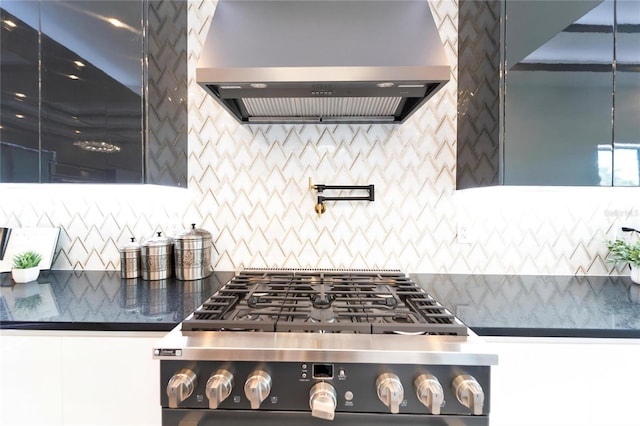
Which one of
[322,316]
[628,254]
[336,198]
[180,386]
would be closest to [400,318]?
[322,316]

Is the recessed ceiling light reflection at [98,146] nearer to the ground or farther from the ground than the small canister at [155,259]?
farther from the ground

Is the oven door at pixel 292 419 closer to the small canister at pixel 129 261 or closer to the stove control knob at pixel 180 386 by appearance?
the stove control knob at pixel 180 386

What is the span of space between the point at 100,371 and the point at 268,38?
1290 millimetres

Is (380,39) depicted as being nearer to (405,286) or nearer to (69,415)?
(405,286)

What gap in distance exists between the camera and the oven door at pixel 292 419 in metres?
0.87

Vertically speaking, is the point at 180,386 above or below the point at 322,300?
below

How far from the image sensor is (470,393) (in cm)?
82

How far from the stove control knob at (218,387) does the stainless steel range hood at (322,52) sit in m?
0.92

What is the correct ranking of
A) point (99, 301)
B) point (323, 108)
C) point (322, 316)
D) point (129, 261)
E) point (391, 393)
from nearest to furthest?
point (391, 393) → point (322, 316) → point (99, 301) → point (323, 108) → point (129, 261)

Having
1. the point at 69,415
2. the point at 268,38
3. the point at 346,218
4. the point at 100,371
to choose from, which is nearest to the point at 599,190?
the point at 346,218

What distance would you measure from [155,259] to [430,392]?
1.32 m

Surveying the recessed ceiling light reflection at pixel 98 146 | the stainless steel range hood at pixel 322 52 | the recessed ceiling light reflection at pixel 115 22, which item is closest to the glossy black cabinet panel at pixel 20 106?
the recessed ceiling light reflection at pixel 98 146

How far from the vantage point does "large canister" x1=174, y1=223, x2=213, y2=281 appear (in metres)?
1.57

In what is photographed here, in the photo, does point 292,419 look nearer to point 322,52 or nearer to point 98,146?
point 322,52
